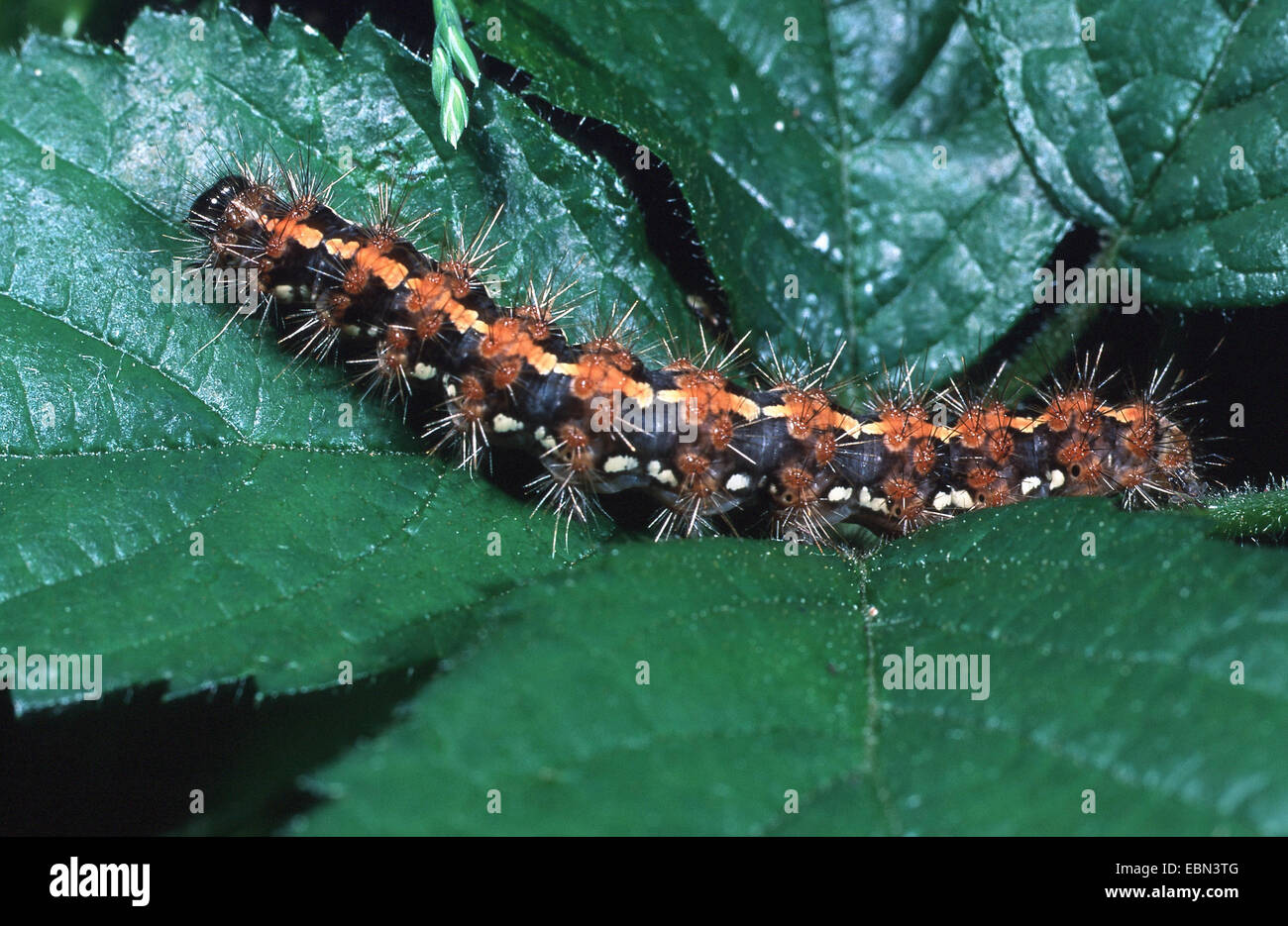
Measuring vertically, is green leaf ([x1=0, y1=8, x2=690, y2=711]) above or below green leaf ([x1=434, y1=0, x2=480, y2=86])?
below

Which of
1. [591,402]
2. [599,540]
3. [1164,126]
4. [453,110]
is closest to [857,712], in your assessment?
[599,540]

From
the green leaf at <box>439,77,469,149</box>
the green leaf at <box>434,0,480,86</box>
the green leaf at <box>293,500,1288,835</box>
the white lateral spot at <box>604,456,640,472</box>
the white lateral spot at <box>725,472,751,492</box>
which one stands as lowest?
the green leaf at <box>293,500,1288,835</box>

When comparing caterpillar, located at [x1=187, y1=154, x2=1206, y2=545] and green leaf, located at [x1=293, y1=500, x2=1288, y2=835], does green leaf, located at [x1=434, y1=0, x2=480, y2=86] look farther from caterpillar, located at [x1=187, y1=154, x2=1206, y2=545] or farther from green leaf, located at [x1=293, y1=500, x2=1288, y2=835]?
green leaf, located at [x1=293, y1=500, x2=1288, y2=835]

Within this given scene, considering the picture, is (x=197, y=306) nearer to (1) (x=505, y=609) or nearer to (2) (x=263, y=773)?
(2) (x=263, y=773)

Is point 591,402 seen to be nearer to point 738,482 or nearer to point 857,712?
point 738,482

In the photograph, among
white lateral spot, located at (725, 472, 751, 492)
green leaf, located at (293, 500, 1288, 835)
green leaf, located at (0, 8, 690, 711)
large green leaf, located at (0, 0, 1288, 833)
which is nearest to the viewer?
green leaf, located at (293, 500, 1288, 835)

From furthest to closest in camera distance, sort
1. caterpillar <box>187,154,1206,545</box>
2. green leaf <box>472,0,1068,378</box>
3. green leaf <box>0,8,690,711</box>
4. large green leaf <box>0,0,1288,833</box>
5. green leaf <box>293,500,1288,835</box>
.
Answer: green leaf <box>472,0,1068,378</box>
caterpillar <box>187,154,1206,545</box>
green leaf <box>0,8,690,711</box>
large green leaf <box>0,0,1288,833</box>
green leaf <box>293,500,1288,835</box>

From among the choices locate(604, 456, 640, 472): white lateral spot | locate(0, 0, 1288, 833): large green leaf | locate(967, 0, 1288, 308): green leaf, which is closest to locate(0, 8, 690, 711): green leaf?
locate(0, 0, 1288, 833): large green leaf
